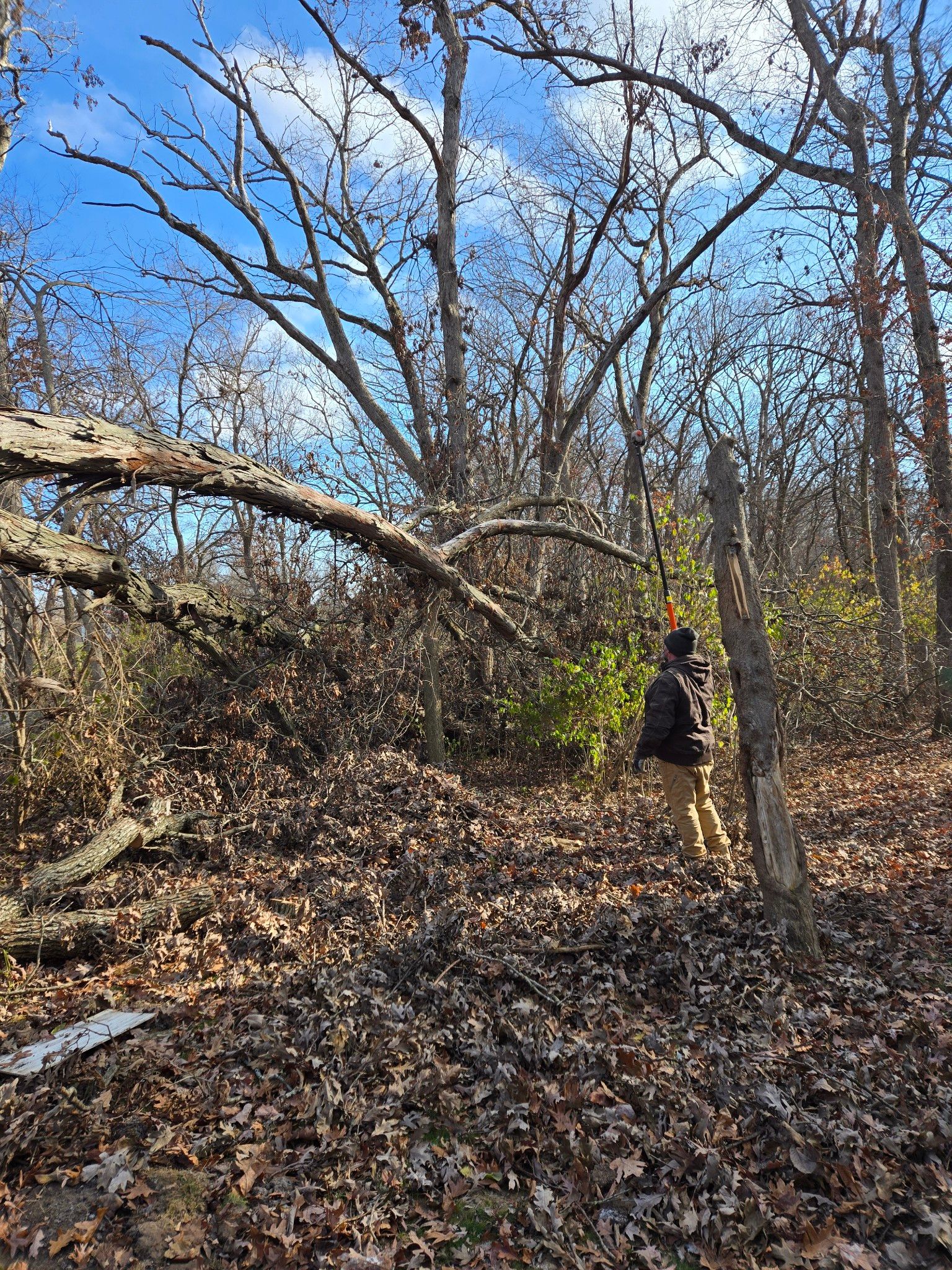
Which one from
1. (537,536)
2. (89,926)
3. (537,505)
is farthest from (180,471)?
(537,505)

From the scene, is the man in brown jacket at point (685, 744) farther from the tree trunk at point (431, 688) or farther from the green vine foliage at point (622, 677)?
the tree trunk at point (431, 688)

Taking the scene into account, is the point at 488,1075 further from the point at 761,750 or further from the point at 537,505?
the point at 537,505

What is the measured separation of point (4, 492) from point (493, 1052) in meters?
8.85

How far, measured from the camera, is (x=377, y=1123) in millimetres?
3139

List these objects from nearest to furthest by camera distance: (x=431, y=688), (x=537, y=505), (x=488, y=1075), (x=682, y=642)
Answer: (x=488, y=1075) < (x=682, y=642) < (x=431, y=688) < (x=537, y=505)

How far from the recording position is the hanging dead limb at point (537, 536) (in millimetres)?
8289

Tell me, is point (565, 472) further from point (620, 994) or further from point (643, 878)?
point (620, 994)

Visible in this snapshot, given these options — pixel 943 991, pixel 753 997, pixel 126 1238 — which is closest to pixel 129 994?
pixel 126 1238

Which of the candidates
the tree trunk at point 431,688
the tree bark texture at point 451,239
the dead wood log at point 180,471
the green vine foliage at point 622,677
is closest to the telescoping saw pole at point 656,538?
the green vine foliage at point 622,677

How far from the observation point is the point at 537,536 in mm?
9367

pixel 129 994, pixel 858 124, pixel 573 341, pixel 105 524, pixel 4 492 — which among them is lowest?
pixel 129 994

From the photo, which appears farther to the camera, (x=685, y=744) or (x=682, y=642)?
(x=682, y=642)

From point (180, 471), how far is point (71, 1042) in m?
3.81

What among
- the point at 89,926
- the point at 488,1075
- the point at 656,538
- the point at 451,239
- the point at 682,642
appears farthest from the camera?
the point at 451,239
